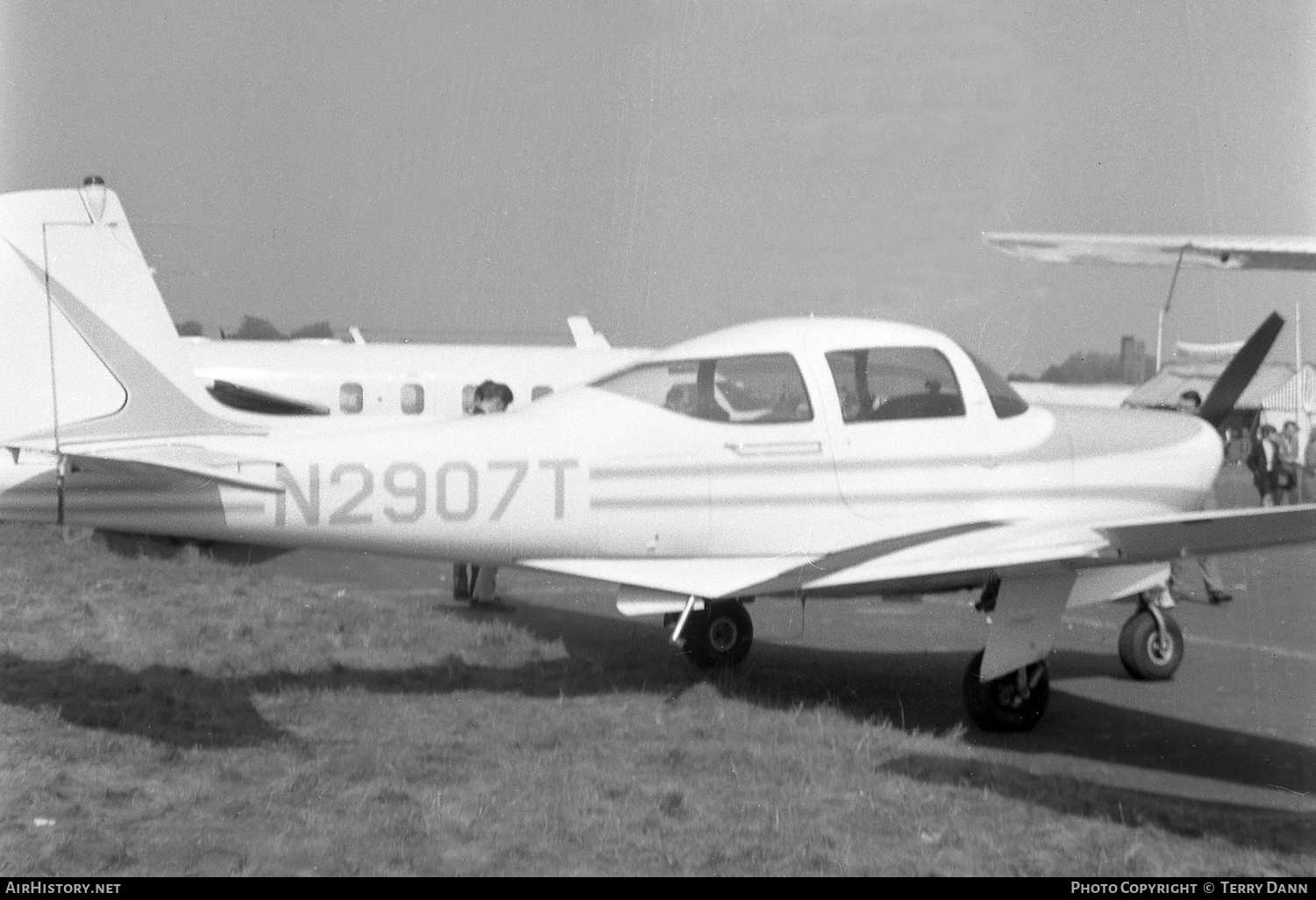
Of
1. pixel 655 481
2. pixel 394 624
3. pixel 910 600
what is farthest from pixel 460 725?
pixel 910 600

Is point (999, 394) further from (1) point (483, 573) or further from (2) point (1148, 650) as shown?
(1) point (483, 573)

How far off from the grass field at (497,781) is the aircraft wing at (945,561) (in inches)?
29.0

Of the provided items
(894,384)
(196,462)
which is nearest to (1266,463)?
(894,384)

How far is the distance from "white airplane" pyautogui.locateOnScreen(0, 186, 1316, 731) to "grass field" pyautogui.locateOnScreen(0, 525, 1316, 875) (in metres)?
0.85

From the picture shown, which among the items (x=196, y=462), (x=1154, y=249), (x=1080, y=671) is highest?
(x=1154, y=249)

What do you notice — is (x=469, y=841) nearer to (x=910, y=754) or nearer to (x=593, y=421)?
(x=910, y=754)

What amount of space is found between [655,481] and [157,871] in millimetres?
3533

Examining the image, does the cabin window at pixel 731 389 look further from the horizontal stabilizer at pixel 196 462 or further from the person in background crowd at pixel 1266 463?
the person in background crowd at pixel 1266 463

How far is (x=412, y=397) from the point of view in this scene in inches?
738

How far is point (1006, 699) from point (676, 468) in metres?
Answer: 2.14

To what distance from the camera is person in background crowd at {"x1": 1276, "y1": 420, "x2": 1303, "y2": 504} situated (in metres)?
18.8

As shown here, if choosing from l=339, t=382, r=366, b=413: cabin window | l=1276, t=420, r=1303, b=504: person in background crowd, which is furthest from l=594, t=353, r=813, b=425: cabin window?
l=1276, t=420, r=1303, b=504: person in background crowd

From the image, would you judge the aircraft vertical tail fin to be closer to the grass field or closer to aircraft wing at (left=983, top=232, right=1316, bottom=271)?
the grass field

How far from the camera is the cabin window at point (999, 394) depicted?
26.7 feet
